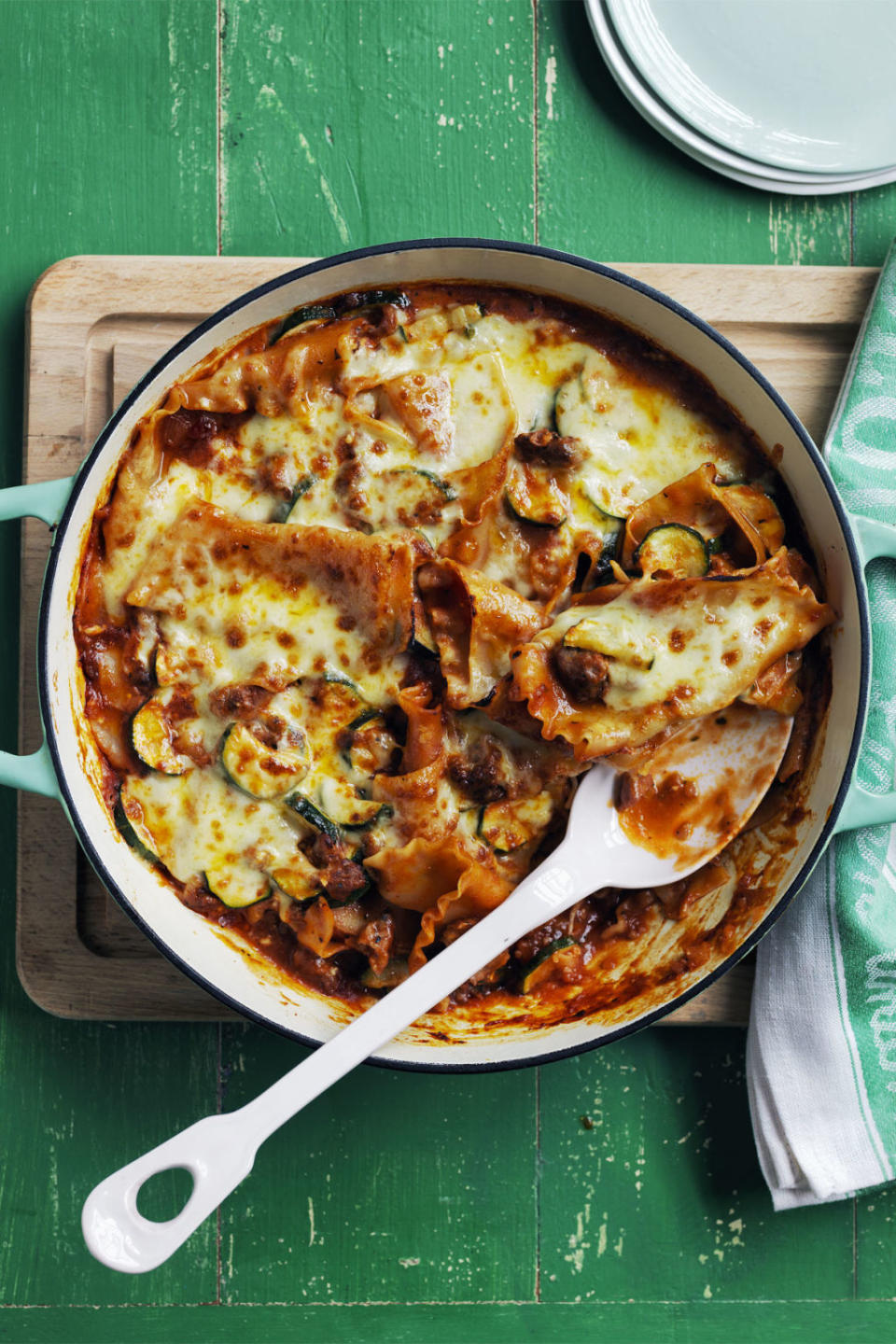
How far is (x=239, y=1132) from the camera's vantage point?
2.01 metres

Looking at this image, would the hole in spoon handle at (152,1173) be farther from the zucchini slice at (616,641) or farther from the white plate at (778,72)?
the white plate at (778,72)

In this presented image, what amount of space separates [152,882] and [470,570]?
93cm

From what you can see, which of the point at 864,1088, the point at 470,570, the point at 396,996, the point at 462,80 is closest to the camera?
the point at 396,996

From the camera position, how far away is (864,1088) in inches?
99.6

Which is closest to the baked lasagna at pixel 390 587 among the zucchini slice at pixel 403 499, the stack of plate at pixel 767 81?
the zucchini slice at pixel 403 499

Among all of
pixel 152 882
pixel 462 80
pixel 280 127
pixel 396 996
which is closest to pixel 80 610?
pixel 152 882

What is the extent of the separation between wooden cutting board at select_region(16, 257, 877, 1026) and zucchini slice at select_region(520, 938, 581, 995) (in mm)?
315

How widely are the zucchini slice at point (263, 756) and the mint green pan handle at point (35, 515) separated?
34cm

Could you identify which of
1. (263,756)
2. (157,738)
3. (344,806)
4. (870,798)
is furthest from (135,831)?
(870,798)

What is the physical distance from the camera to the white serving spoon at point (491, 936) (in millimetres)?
1983

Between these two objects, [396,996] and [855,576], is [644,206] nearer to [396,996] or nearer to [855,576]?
[855,576]

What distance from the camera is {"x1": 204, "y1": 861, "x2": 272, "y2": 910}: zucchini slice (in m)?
2.35

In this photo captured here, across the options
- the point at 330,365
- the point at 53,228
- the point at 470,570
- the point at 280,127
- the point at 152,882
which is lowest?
the point at 152,882

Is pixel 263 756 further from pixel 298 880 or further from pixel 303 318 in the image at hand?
pixel 303 318
